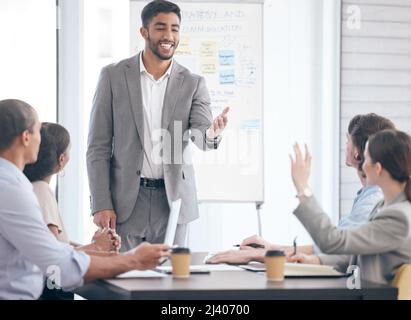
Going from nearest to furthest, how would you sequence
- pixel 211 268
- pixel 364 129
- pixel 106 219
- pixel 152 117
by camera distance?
pixel 211 268
pixel 364 129
pixel 106 219
pixel 152 117

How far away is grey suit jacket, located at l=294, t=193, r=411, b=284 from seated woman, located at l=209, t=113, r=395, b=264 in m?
0.35

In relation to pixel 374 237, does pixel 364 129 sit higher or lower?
higher

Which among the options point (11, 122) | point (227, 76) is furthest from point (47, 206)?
point (227, 76)

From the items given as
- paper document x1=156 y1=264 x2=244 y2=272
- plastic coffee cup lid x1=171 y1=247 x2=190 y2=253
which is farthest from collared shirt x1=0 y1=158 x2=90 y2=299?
paper document x1=156 y1=264 x2=244 y2=272

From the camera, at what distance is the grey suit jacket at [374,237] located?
230 centimetres

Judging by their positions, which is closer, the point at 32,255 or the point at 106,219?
the point at 32,255

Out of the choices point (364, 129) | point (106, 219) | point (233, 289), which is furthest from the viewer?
point (106, 219)

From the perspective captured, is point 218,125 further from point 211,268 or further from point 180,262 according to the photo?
point 180,262

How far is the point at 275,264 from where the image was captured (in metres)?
2.31

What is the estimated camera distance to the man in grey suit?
3.66 metres

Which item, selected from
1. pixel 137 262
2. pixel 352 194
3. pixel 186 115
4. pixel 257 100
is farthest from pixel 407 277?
pixel 352 194

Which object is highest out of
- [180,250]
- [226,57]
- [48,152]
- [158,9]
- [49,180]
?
[158,9]

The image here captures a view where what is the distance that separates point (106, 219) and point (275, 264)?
1483 millimetres
